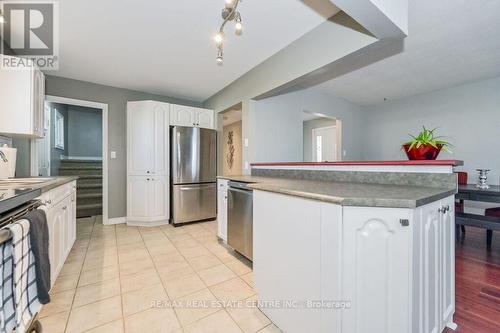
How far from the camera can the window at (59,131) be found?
4.22 m

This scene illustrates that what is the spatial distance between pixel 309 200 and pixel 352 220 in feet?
0.72

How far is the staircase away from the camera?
4.14m

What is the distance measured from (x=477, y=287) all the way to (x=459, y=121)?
335 cm

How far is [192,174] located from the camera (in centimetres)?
365

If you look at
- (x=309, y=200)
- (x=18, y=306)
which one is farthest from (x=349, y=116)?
(x=18, y=306)

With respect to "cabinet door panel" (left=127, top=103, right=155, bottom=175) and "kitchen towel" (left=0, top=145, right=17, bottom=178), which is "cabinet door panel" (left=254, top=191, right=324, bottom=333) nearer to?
"kitchen towel" (left=0, top=145, right=17, bottom=178)

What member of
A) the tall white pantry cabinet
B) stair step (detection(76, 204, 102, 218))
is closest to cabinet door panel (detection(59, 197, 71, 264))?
the tall white pantry cabinet

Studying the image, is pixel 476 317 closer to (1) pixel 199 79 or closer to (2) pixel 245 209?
(2) pixel 245 209

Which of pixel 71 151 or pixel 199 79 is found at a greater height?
pixel 199 79

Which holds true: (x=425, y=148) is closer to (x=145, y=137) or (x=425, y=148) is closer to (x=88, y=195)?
(x=145, y=137)

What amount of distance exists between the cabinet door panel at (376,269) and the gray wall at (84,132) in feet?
20.5

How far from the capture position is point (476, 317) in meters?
1.45

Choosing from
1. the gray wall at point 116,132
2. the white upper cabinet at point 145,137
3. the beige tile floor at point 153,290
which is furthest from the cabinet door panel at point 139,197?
the beige tile floor at point 153,290

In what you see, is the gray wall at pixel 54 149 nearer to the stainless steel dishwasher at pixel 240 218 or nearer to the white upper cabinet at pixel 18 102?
the white upper cabinet at pixel 18 102
